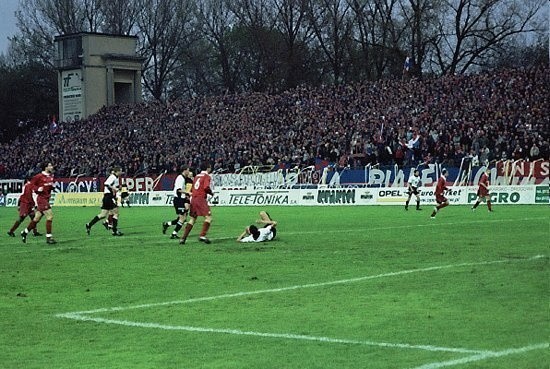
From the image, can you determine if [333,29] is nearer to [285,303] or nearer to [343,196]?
[343,196]

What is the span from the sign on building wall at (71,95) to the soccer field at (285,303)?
5938 centimetres

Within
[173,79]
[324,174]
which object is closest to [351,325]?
[324,174]

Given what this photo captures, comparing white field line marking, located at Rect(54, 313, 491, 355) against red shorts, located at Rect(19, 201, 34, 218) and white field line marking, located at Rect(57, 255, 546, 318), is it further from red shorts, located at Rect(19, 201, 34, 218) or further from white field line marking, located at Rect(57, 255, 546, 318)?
red shorts, located at Rect(19, 201, 34, 218)

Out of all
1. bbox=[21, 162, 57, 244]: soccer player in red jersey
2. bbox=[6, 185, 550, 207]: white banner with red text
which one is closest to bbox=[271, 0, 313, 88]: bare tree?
bbox=[6, 185, 550, 207]: white banner with red text

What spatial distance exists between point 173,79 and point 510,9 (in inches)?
1505

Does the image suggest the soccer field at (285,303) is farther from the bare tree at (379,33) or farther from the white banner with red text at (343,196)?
the bare tree at (379,33)

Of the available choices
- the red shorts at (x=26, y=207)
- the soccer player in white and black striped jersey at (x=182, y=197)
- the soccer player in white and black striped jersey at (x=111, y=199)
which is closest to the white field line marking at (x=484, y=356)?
the soccer player in white and black striped jersey at (x=182, y=197)

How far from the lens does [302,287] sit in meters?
14.6

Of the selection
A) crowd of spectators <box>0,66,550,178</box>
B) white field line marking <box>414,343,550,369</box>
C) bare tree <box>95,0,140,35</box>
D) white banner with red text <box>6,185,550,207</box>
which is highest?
bare tree <box>95,0,140,35</box>

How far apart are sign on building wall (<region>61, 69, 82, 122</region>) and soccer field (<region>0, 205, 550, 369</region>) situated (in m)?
59.4

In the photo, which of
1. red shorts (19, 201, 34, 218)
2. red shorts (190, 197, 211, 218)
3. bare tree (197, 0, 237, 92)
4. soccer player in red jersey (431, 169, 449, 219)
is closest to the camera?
red shorts (190, 197, 211, 218)

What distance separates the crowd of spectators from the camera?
4388 cm

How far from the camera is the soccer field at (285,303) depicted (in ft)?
31.0

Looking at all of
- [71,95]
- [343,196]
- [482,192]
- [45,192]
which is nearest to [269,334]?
[45,192]
